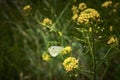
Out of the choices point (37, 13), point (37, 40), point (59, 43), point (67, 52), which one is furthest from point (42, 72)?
point (67, 52)

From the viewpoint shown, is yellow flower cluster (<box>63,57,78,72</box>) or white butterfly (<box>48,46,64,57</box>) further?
white butterfly (<box>48,46,64,57</box>)

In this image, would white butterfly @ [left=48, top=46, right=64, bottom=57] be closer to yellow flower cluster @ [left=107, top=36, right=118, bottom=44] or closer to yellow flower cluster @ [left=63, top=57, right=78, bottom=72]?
yellow flower cluster @ [left=63, top=57, right=78, bottom=72]

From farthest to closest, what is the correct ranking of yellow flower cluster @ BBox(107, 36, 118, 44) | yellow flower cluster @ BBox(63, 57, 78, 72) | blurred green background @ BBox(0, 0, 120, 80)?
1. blurred green background @ BBox(0, 0, 120, 80)
2. yellow flower cluster @ BBox(107, 36, 118, 44)
3. yellow flower cluster @ BBox(63, 57, 78, 72)

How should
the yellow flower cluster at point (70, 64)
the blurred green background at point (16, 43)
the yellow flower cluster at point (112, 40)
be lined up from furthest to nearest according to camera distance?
the blurred green background at point (16, 43), the yellow flower cluster at point (112, 40), the yellow flower cluster at point (70, 64)

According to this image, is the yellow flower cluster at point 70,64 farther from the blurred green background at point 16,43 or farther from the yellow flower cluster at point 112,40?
the blurred green background at point 16,43

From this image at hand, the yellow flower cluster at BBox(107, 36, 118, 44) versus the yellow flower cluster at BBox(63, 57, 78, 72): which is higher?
the yellow flower cluster at BBox(107, 36, 118, 44)

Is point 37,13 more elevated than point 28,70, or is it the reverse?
point 37,13

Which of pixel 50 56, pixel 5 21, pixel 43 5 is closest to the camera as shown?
pixel 50 56

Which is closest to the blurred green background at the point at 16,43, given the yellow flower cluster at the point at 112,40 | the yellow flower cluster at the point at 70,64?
the yellow flower cluster at the point at 112,40

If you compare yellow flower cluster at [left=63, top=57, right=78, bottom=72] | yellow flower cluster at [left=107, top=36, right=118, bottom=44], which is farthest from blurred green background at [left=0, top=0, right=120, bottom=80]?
yellow flower cluster at [left=63, top=57, right=78, bottom=72]

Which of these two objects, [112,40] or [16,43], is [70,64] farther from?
[16,43]

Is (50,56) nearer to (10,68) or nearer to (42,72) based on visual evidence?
(42,72)
